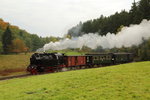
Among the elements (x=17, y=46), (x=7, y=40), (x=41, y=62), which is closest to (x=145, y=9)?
(x=41, y=62)

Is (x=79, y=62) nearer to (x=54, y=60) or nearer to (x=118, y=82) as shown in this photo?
(x=54, y=60)

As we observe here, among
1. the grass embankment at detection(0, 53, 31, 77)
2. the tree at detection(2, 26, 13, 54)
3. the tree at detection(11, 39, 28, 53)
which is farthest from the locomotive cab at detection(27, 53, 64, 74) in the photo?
the tree at detection(11, 39, 28, 53)

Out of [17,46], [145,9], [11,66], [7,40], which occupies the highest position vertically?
[145,9]

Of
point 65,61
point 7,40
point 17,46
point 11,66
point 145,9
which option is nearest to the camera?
point 65,61

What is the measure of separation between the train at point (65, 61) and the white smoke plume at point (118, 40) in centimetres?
387

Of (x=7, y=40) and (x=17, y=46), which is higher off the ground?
(x=7, y=40)

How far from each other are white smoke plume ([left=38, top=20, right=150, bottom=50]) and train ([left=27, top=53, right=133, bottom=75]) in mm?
3875

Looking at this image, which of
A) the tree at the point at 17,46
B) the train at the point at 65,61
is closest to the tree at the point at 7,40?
the tree at the point at 17,46

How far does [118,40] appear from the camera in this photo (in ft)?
185

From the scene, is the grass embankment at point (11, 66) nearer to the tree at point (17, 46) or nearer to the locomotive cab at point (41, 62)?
the locomotive cab at point (41, 62)

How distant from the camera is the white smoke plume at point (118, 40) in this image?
52375mm

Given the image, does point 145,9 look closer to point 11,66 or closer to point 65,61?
point 65,61

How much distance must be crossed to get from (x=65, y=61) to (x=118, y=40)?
21.1m

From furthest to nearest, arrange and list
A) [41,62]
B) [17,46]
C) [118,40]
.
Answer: [17,46], [118,40], [41,62]
